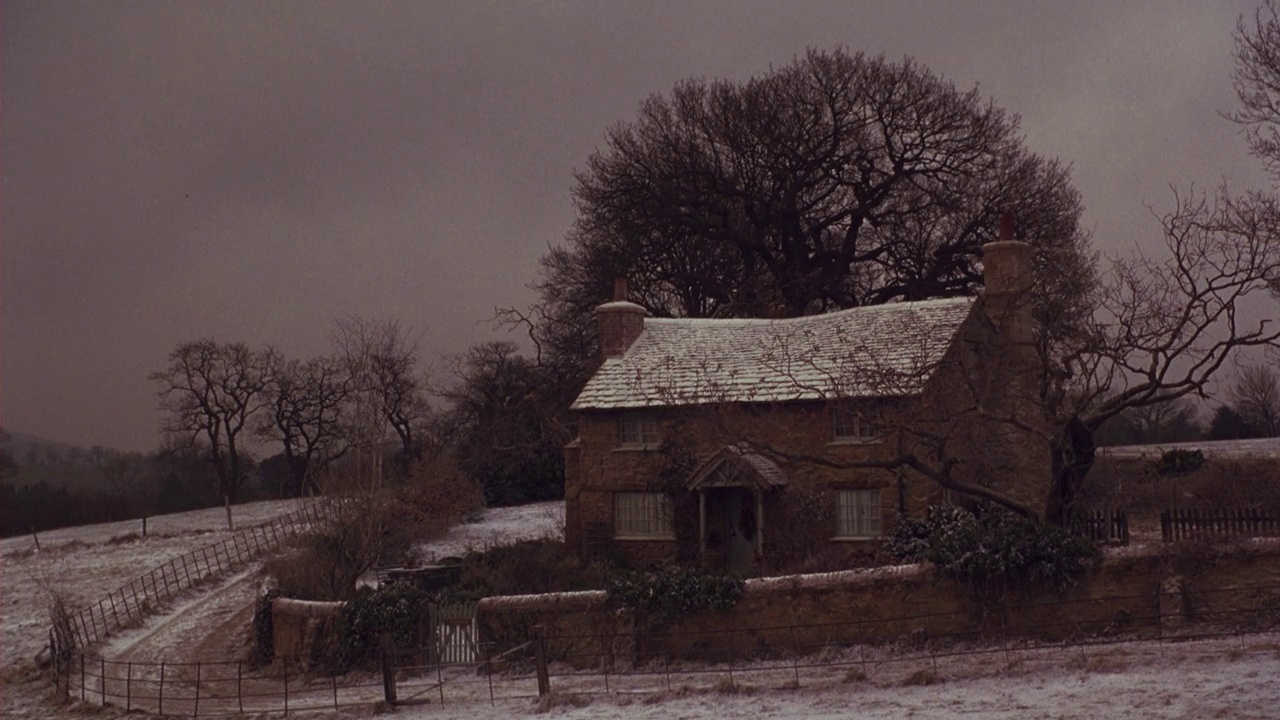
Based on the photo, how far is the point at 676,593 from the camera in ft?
79.9

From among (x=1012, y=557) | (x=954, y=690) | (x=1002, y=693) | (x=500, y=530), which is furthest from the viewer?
(x=500, y=530)

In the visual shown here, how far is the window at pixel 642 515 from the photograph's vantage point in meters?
32.3

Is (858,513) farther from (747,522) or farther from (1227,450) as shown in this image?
(1227,450)

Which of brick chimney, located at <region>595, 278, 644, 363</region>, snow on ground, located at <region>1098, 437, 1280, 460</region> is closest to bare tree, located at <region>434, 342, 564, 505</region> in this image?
brick chimney, located at <region>595, 278, 644, 363</region>

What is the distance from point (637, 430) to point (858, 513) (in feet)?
21.5

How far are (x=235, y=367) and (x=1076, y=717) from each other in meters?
55.4

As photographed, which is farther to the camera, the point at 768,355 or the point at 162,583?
the point at 162,583

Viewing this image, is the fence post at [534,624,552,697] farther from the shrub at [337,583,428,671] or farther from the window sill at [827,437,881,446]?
the window sill at [827,437,881,446]

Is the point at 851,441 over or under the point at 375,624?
over

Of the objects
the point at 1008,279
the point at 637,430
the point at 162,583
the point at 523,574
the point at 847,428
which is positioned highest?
the point at 1008,279

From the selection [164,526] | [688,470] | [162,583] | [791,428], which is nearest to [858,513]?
[791,428]

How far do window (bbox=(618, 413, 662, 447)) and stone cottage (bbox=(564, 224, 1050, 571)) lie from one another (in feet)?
0.14

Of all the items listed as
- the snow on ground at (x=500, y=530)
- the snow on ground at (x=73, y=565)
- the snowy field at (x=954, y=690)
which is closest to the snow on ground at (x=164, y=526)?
the snow on ground at (x=73, y=565)

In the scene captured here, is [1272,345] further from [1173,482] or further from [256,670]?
[256,670]
